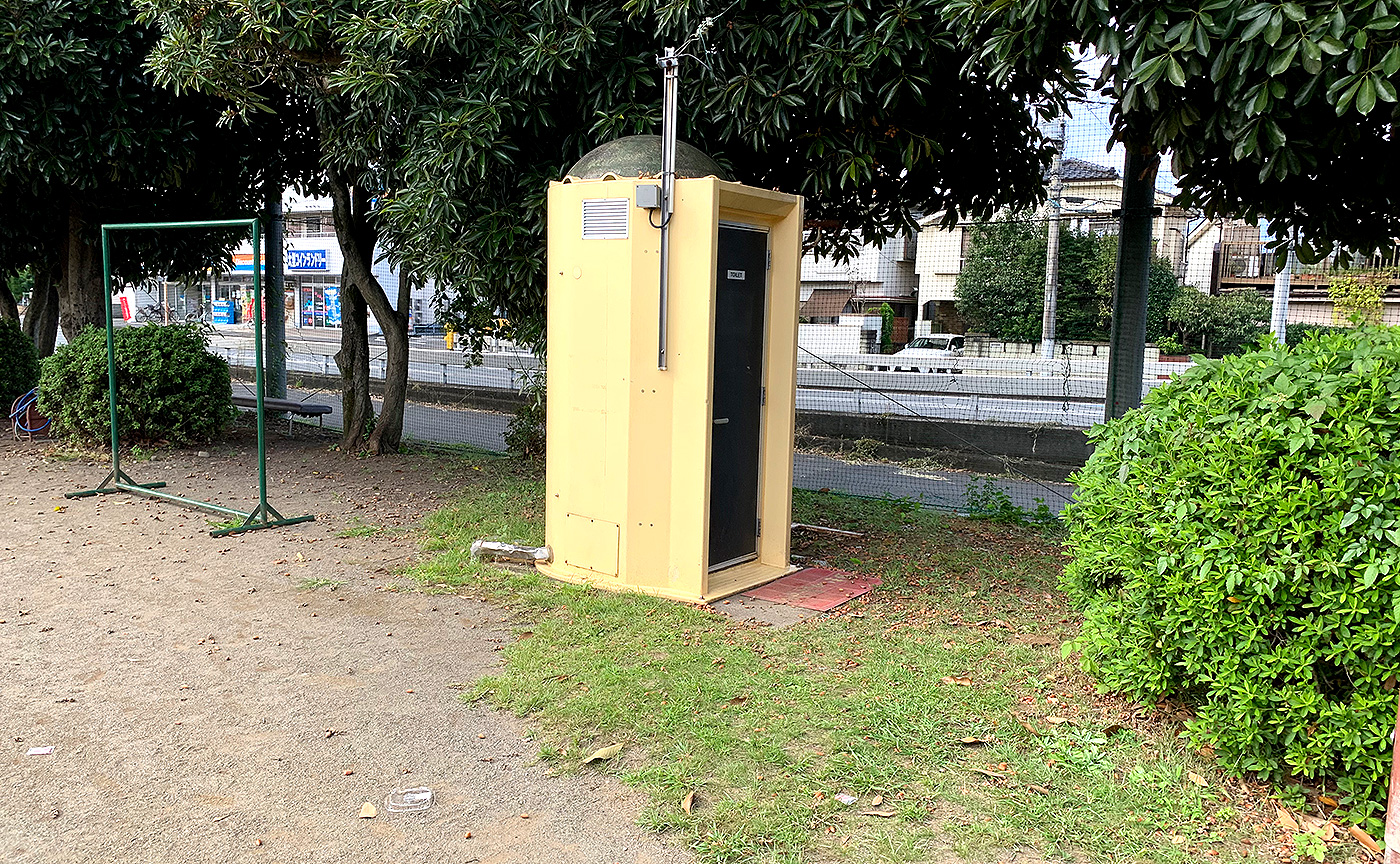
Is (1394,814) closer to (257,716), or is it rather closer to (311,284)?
(257,716)

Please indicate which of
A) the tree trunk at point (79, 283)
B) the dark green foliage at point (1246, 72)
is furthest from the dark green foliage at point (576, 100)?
the tree trunk at point (79, 283)

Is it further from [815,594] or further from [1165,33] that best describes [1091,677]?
[1165,33]

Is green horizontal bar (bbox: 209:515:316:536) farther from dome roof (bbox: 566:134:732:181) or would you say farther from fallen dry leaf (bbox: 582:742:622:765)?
fallen dry leaf (bbox: 582:742:622:765)

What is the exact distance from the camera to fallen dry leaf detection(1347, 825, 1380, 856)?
3287 millimetres

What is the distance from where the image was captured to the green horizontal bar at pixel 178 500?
8141mm

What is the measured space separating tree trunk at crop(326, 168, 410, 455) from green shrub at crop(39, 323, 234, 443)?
1.73m

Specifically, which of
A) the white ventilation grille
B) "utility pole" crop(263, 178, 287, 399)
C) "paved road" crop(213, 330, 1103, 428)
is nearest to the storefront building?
"paved road" crop(213, 330, 1103, 428)

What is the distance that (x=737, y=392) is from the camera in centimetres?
623

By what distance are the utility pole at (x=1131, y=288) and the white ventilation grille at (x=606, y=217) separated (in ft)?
13.1

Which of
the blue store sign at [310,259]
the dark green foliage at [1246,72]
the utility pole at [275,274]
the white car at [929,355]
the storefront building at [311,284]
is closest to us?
the dark green foliage at [1246,72]

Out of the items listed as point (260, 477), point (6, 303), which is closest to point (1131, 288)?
point (260, 477)

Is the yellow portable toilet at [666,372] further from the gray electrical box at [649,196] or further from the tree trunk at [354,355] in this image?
the tree trunk at [354,355]

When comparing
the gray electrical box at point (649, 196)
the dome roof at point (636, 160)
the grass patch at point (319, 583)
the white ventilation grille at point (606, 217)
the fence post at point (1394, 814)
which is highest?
the dome roof at point (636, 160)

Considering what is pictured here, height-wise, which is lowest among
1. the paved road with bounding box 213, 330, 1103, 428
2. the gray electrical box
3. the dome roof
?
the paved road with bounding box 213, 330, 1103, 428
